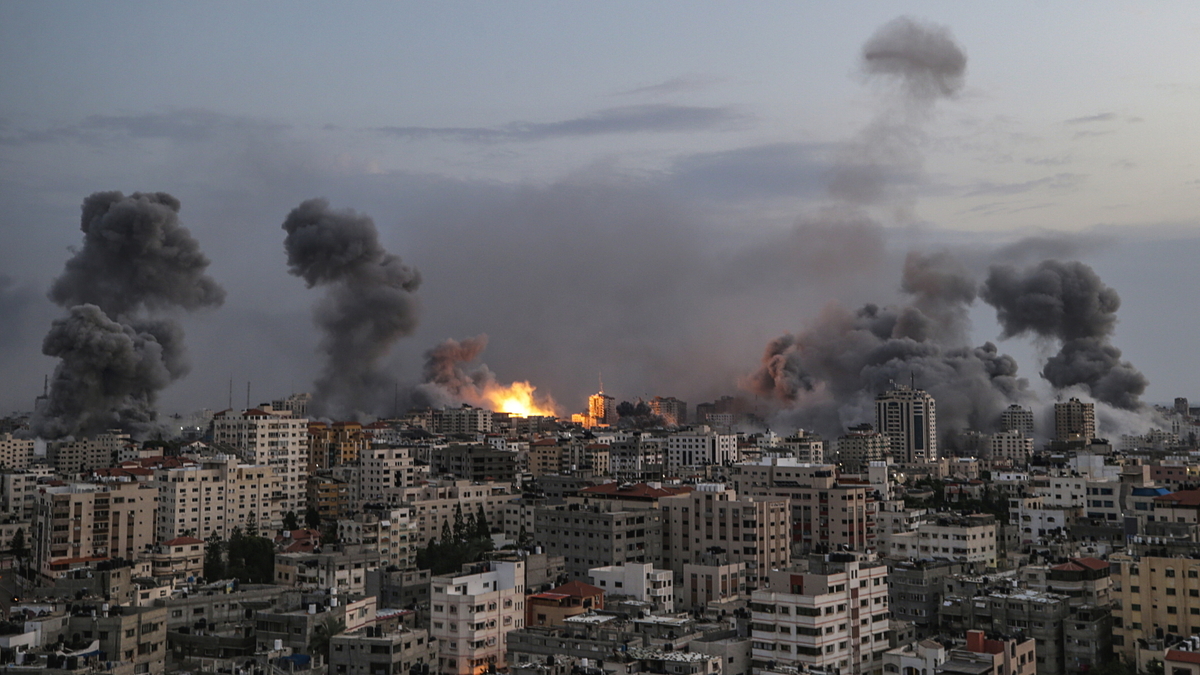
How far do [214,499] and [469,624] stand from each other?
30160mm

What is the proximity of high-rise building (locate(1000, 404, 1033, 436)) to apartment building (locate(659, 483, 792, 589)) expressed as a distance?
69076 millimetres

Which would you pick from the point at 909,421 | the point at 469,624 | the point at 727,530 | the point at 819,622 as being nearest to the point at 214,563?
the point at 727,530

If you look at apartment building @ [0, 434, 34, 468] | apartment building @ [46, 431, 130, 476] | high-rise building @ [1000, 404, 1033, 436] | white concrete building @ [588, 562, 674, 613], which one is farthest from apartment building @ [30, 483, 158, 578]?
high-rise building @ [1000, 404, 1033, 436]

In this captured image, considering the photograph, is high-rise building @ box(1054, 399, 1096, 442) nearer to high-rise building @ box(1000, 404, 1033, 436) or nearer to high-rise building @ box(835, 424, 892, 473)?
high-rise building @ box(1000, 404, 1033, 436)

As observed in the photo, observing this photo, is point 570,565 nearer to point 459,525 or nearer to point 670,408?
point 459,525

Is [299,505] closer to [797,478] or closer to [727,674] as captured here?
[797,478]

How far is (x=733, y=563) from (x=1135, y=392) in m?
82.2

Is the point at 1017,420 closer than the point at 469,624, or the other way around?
the point at 469,624

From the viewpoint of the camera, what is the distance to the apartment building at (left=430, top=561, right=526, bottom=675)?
29062 mm

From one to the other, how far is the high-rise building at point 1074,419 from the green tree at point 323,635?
85.4 m

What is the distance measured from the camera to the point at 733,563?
40.8m

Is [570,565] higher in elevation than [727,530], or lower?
lower

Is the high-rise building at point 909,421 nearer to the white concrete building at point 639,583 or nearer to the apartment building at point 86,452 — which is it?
the apartment building at point 86,452

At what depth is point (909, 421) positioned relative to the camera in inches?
3976
